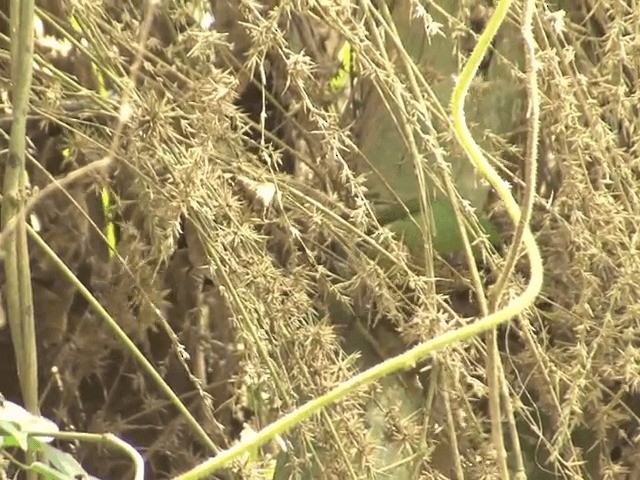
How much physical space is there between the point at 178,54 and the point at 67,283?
0.93 feet

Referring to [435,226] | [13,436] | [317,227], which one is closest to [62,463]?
[13,436]

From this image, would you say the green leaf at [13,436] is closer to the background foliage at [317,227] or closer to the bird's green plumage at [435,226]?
the background foliage at [317,227]

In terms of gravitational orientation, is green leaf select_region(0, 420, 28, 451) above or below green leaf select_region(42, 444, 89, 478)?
above

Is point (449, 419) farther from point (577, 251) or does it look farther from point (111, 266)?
point (111, 266)

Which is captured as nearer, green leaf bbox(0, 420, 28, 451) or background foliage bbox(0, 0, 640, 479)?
green leaf bbox(0, 420, 28, 451)

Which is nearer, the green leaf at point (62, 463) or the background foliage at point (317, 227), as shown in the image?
the green leaf at point (62, 463)

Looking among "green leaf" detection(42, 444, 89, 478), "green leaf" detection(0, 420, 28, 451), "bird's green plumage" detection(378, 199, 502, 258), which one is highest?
"green leaf" detection(0, 420, 28, 451)

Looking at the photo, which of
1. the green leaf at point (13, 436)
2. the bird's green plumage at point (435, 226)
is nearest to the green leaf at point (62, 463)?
the green leaf at point (13, 436)

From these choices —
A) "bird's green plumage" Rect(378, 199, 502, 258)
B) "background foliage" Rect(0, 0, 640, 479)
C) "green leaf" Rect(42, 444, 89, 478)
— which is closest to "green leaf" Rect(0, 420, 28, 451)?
"green leaf" Rect(42, 444, 89, 478)

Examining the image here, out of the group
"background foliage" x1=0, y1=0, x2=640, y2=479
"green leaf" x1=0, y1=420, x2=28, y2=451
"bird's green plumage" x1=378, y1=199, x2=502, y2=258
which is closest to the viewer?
"green leaf" x1=0, y1=420, x2=28, y2=451

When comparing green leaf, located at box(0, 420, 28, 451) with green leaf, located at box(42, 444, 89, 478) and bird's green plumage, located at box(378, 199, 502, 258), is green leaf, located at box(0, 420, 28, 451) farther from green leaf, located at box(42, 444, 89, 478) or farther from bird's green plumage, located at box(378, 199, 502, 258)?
bird's green plumage, located at box(378, 199, 502, 258)

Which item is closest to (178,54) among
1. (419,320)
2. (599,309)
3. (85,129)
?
(85,129)

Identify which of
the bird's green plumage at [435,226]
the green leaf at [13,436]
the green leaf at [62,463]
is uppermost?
the green leaf at [13,436]

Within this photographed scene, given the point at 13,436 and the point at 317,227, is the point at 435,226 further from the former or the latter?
the point at 13,436
